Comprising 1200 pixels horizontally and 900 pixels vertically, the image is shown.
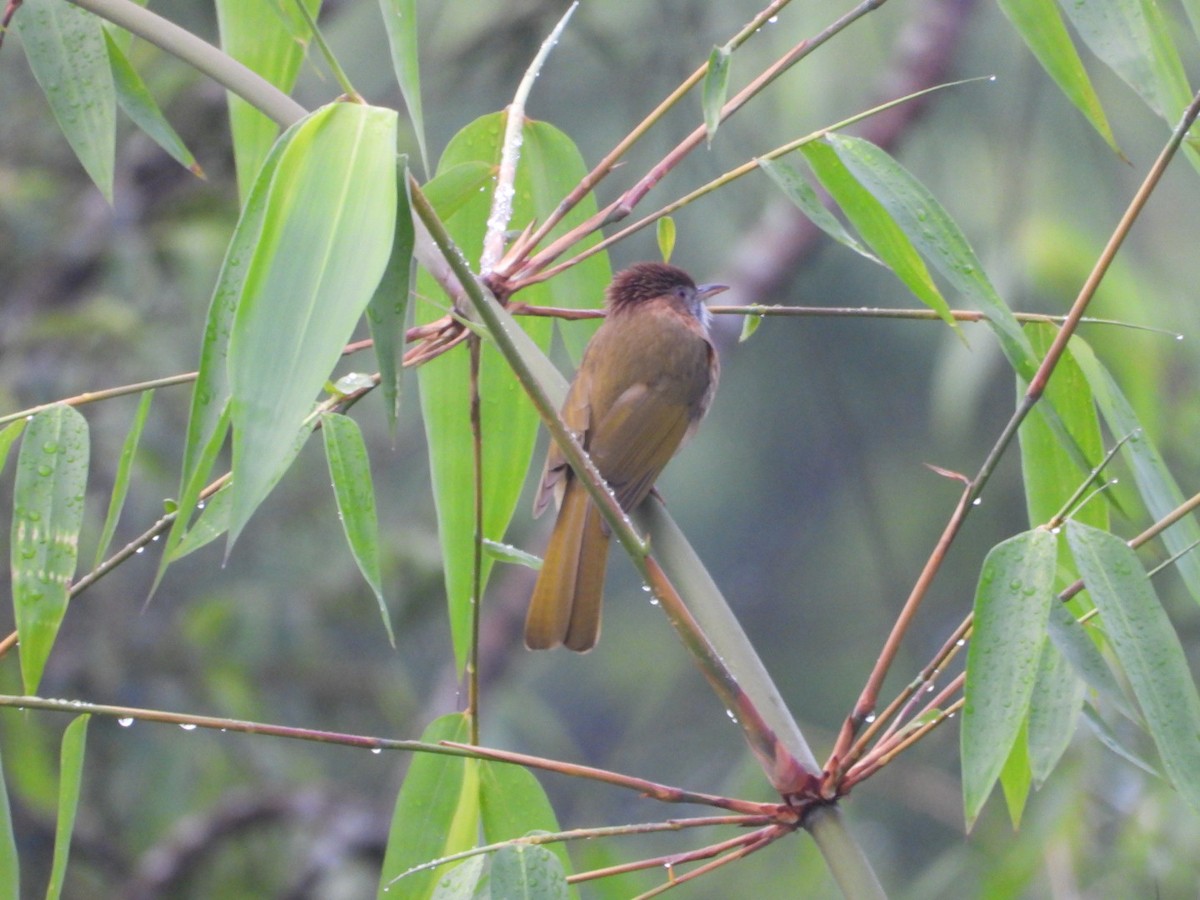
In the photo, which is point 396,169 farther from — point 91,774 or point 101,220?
point 91,774

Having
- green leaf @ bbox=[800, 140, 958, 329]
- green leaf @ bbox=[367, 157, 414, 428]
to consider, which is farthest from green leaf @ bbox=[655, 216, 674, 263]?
green leaf @ bbox=[367, 157, 414, 428]

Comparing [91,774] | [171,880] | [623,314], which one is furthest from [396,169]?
[91,774]

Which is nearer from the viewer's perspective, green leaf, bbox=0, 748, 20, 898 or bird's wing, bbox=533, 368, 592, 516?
green leaf, bbox=0, 748, 20, 898

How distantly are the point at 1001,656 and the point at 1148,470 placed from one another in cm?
46

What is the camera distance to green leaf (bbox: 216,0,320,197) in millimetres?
2152

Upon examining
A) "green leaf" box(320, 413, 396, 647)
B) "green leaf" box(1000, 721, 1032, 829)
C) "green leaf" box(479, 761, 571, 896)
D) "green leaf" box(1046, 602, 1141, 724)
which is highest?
"green leaf" box(320, 413, 396, 647)

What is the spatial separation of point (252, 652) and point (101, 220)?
1893 millimetres

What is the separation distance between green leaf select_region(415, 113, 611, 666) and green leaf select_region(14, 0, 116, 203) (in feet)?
1.60

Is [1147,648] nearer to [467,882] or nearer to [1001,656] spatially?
[1001,656]

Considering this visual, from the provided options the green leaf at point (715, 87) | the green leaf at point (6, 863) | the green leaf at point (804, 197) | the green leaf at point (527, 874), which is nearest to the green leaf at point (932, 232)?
the green leaf at point (804, 197)

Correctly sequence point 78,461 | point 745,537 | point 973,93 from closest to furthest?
point 78,461, point 973,93, point 745,537

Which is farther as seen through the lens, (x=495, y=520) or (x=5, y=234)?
(x=5, y=234)

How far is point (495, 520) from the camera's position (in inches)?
89.6

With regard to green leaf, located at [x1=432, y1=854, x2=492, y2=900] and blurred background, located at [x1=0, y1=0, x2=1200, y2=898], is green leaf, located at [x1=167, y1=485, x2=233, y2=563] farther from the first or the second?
blurred background, located at [x1=0, y1=0, x2=1200, y2=898]
